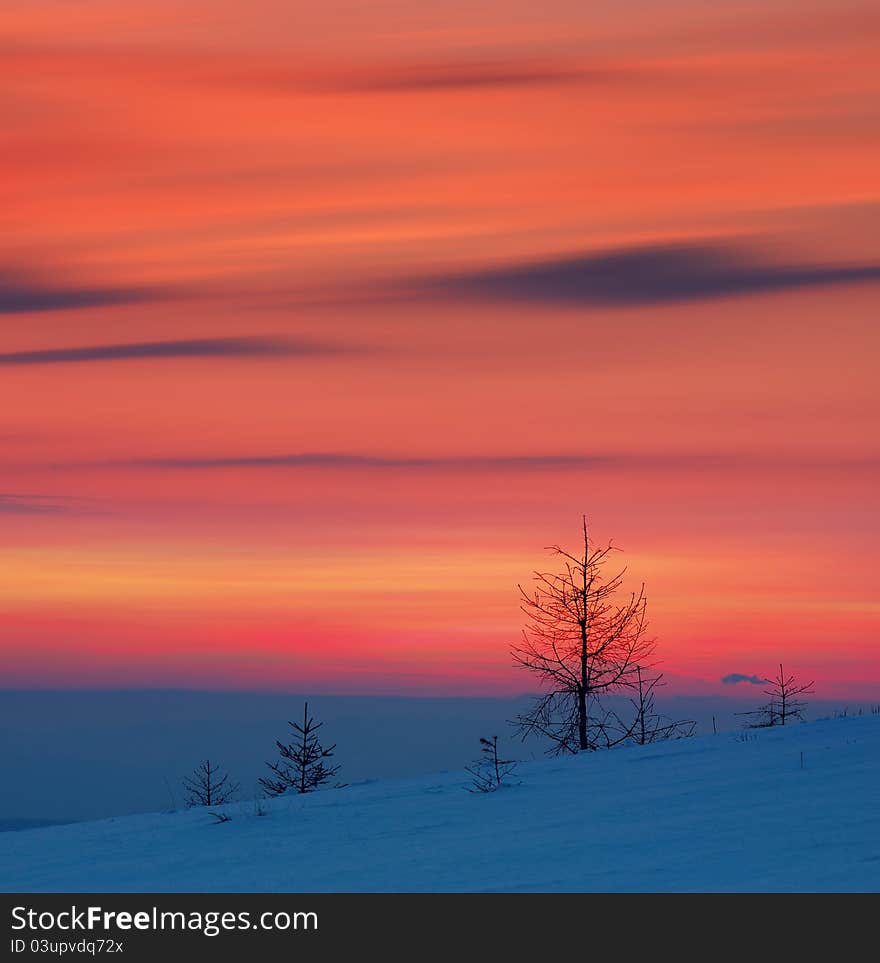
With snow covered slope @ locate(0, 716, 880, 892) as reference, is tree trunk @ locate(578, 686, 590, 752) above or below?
above

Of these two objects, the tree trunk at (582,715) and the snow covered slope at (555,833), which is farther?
the tree trunk at (582,715)

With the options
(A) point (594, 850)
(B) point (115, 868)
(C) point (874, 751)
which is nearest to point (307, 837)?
(B) point (115, 868)

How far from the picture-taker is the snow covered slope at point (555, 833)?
13859mm

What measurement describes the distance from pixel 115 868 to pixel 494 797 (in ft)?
17.2

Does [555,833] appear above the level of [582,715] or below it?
below

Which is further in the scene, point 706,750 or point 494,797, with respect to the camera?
point 706,750

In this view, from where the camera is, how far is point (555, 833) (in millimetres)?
16406

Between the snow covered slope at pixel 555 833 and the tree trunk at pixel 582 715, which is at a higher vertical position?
the tree trunk at pixel 582 715

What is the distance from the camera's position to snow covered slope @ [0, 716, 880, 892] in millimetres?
13859

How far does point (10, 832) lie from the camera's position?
22.7 m
